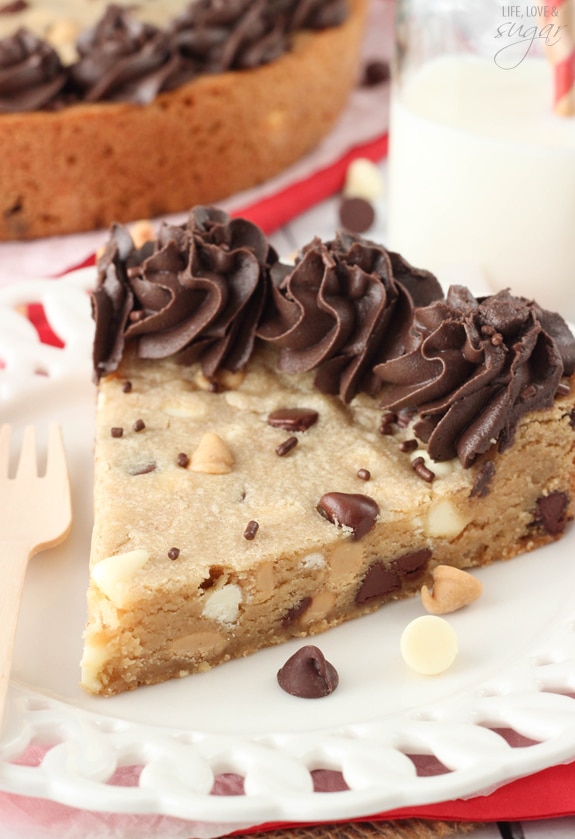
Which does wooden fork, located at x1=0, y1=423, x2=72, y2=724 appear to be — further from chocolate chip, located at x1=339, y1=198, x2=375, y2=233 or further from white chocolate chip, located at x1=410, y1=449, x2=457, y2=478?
chocolate chip, located at x1=339, y1=198, x2=375, y2=233

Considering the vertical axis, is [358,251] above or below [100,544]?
above

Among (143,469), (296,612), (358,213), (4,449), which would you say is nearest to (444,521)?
(296,612)

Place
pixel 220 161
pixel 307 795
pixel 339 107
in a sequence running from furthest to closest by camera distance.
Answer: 1. pixel 339 107
2. pixel 220 161
3. pixel 307 795

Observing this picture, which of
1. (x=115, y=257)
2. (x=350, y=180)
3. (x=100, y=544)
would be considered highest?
(x=115, y=257)

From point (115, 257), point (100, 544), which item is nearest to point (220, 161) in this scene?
point (115, 257)

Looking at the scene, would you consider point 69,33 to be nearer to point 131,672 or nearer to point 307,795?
point 131,672

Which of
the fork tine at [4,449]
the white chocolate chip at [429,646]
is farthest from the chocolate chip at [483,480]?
the fork tine at [4,449]

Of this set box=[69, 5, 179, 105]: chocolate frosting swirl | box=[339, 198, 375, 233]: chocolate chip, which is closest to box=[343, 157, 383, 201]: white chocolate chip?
box=[339, 198, 375, 233]: chocolate chip

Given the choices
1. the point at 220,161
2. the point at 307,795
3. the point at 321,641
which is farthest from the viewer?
the point at 220,161
